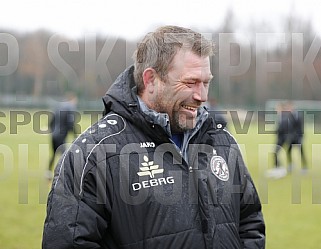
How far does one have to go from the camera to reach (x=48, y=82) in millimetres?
38688

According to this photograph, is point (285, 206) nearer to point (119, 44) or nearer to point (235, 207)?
point (235, 207)

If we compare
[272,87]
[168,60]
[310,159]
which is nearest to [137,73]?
[168,60]

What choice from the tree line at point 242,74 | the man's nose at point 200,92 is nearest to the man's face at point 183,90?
the man's nose at point 200,92

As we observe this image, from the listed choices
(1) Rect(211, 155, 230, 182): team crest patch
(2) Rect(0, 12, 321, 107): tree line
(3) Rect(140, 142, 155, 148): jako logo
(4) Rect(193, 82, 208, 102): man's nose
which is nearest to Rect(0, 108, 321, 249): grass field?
(1) Rect(211, 155, 230, 182): team crest patch

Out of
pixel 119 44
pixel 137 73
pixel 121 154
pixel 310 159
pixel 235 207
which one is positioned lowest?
pixel 310 159

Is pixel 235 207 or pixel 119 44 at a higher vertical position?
pixel 119 44

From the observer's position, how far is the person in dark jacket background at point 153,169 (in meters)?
1.96

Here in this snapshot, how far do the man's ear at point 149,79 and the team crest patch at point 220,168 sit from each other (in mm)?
412

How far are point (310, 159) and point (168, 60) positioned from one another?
1574cm

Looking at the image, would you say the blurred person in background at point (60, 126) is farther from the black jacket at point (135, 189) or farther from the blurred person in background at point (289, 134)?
the black jacket at point (135, 189)

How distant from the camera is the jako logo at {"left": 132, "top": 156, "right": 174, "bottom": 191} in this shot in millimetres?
2018

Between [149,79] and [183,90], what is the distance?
16 centimetres

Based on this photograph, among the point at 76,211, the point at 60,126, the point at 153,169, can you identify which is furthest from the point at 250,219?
the point at 60,126

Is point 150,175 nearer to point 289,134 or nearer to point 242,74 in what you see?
point 289,134
